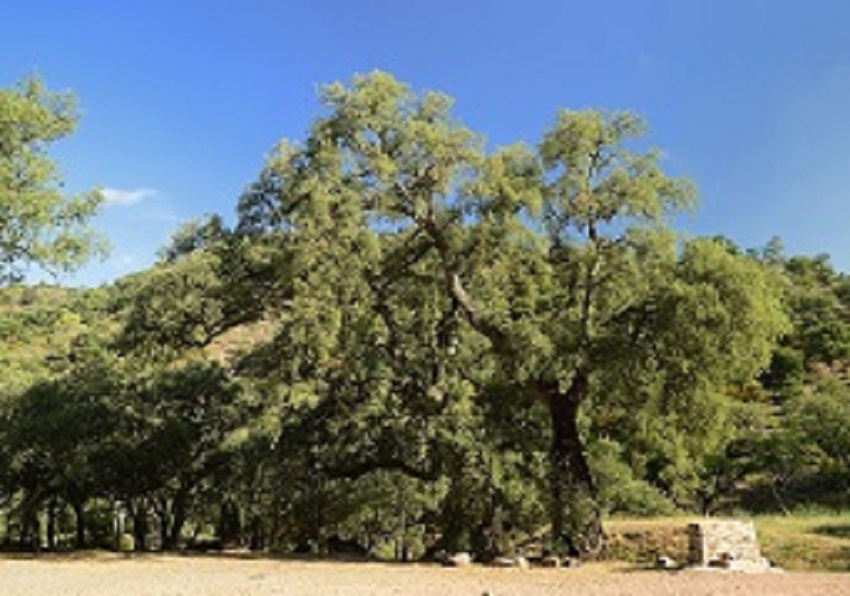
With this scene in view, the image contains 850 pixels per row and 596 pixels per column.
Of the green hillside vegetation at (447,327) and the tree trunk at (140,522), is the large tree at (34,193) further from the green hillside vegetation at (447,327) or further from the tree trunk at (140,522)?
the tree trunk at (140,522)

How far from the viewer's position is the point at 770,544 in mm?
15289

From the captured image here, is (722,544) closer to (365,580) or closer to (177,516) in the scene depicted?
(365,580)

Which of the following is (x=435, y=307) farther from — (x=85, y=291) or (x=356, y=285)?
(x=85, y=291)

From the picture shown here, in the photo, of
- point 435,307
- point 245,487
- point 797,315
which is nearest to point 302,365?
point 435,307

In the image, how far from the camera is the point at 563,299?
54.5ft

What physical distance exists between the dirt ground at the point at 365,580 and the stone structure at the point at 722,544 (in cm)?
88

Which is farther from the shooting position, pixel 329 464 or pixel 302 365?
pixel 329 464

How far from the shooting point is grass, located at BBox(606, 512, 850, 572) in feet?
46.5

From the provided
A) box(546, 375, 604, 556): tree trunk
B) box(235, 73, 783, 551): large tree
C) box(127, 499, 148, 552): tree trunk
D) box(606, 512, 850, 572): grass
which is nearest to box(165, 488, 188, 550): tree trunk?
box(127, 499, 148, 552): tree trunk

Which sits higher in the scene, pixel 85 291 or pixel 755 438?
pixel 85 291

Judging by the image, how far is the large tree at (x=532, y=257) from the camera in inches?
571

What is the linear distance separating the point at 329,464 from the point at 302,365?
428cm

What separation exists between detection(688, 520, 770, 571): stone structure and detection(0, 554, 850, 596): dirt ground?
879 millimetres

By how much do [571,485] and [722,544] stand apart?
3248mm
